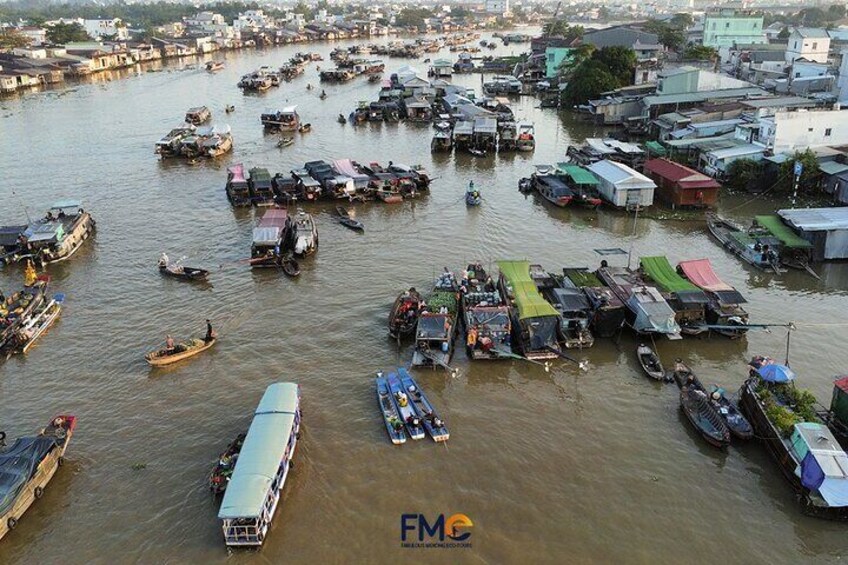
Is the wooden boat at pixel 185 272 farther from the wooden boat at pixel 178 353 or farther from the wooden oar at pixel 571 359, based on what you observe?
the wooden oar at pixel 571 359

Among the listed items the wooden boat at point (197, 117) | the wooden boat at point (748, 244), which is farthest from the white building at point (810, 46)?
the wooden boat at point (197, 117)

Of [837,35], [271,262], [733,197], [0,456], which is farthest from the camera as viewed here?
[837,35]

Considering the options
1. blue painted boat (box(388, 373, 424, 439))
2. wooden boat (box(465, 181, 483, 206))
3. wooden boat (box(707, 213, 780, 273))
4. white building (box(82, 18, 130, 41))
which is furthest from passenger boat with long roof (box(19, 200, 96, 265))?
white building (box(82, 18, 130, 41))

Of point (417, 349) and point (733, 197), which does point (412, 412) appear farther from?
point (733, 197)

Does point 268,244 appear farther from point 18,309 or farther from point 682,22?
point 682,22

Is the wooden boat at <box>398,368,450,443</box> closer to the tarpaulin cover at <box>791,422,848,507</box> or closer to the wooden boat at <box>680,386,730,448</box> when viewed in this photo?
the wooden boat at <box>680,386,730,448</box>

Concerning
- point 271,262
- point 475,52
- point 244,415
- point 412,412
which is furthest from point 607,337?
point 475,52
